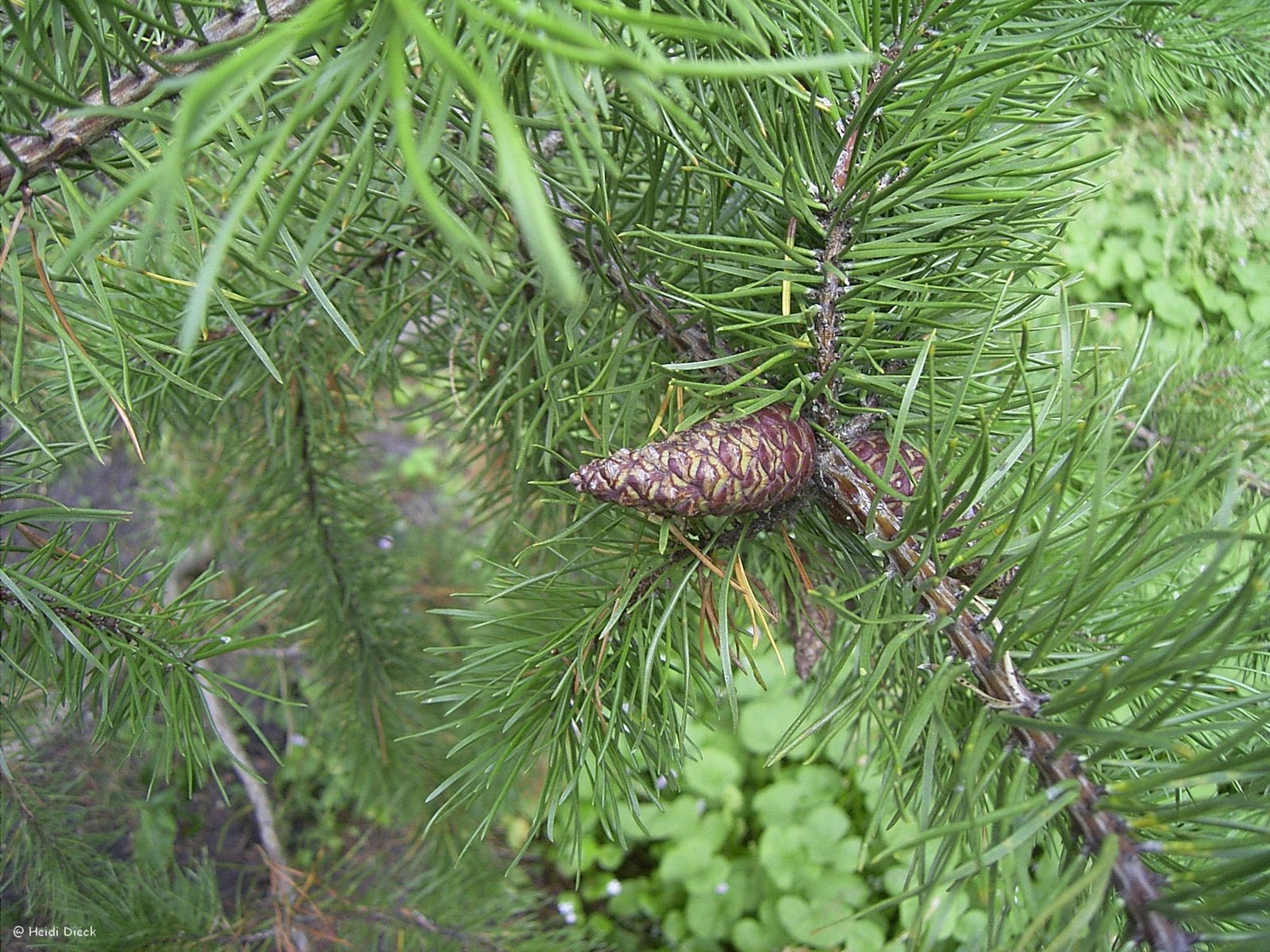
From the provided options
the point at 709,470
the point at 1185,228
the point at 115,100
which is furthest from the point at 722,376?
the point at 1185,228

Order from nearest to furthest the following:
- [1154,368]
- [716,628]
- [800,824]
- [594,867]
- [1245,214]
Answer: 1. [716,628]
2. [1154,368]
3. [1245,214]
4. [800,824]
5. [594,867]

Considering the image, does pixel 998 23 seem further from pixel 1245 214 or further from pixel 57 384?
pixel 1245 214

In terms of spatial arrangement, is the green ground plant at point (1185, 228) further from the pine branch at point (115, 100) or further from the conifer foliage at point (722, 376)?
the pine branch at point (115, 100)

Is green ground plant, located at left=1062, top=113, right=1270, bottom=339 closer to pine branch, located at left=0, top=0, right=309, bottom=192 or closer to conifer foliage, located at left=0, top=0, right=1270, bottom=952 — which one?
conifer foliage, located at left=0, top=0, right=1270, bottom=952

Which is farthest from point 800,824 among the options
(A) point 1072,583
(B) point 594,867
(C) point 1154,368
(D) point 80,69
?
(D) point 80,69

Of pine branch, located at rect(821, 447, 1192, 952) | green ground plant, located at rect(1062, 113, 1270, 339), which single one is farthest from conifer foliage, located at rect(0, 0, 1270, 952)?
green ground plant, located at rect(1062, 113, 1270, 339)

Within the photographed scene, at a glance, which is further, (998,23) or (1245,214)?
(1245,214)

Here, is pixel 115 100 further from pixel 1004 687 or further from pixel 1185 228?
pixel 1185 228
